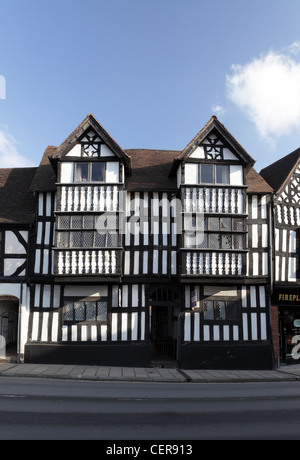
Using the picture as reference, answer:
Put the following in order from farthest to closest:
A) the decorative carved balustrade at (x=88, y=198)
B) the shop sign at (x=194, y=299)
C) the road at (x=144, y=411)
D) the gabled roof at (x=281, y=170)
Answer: the gabled roof at (x=281, y=170)
the decorative carved balustrade at (x=88, y=198)
the shop sign at (x=194, y=299)
the road at (x=144, y=411)

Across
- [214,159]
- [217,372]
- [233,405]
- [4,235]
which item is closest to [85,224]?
[4,235]

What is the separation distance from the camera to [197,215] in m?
16.9

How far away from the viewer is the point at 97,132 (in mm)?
17031

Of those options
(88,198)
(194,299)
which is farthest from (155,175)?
(194,299)

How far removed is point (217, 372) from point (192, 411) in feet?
24.8

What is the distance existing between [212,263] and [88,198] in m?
5.86

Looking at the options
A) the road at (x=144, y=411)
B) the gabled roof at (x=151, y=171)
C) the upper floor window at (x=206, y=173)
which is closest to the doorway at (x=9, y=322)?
the road at (x=144, y=411)

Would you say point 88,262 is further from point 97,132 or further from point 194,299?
point 97,132

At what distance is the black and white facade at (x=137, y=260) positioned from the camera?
1645 cm

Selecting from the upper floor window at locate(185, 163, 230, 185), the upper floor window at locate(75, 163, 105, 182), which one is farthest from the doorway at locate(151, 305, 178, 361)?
the upper floor window at locate(75, 163, 105, 182)

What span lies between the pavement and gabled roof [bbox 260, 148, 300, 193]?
8.10 meters

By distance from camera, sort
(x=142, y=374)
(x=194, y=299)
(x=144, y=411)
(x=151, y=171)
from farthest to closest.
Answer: (x=151, y=171) → (x=194, y=299) → (x=142, y=374) → (x=144, y=411)

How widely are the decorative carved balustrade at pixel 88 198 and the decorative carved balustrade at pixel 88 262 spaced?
1.77m

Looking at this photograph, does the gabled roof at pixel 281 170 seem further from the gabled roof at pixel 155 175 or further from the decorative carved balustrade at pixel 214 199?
the decorative carved balustrade at pixel 214 199
